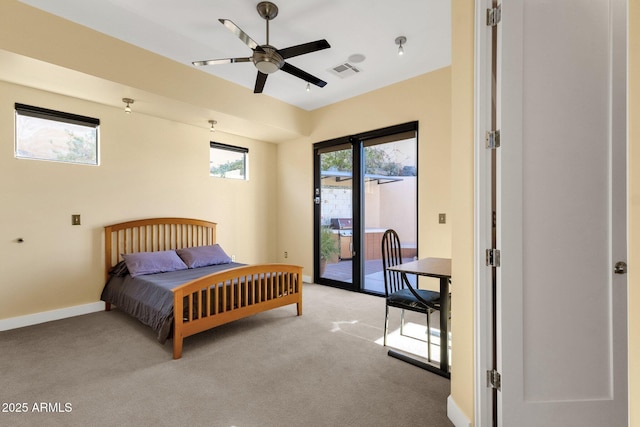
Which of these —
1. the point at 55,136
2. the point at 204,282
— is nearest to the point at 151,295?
the point at 204,282

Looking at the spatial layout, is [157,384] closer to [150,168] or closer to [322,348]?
[322,348]

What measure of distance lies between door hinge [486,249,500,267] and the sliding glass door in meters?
2.60

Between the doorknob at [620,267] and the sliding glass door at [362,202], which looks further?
the sliding glass door at [362,202]

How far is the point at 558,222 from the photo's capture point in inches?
55.4

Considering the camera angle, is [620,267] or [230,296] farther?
[230,296]

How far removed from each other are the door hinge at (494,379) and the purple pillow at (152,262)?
345cm

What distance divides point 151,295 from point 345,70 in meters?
3.40

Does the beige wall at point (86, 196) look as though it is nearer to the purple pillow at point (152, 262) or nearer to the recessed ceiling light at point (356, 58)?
the purple pillow at point (152, 262)

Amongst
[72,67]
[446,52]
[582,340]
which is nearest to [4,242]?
[72,67]

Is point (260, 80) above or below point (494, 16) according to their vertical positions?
above

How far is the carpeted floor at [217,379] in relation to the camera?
176cm

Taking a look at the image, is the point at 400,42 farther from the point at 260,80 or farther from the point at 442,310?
the point at 442,310

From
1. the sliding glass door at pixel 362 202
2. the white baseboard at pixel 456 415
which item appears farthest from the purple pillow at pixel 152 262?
the white baseboard at pixel 456 415

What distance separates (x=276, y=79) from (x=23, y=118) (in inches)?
113
